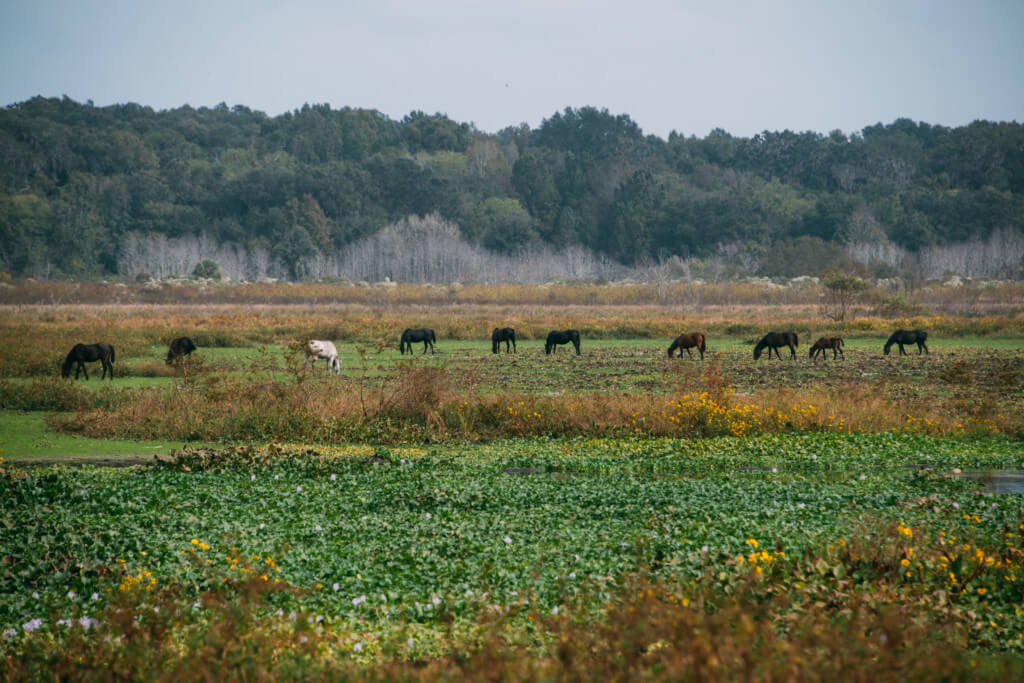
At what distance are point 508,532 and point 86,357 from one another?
22796 millimetres

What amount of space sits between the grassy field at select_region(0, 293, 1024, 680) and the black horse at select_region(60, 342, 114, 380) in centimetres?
482

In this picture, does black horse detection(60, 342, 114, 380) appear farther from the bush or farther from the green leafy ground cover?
the bush

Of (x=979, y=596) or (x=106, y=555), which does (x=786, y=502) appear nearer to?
(x=979, y=596)

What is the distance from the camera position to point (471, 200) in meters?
128

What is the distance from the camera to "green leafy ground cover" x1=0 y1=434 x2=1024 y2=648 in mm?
7734

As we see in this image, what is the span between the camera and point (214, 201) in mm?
121500

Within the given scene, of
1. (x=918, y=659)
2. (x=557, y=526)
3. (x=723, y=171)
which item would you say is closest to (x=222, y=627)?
(x=918, y=659)

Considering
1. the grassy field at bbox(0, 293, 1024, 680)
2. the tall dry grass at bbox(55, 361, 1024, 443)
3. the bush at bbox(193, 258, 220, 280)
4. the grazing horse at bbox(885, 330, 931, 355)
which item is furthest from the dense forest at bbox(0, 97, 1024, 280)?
the grassy field at bbox(0, 293, 1024, 680)

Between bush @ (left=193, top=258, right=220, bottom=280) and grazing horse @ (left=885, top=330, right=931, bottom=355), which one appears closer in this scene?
grazing horse @ (left=885, top=330, right=931, bottom=355)

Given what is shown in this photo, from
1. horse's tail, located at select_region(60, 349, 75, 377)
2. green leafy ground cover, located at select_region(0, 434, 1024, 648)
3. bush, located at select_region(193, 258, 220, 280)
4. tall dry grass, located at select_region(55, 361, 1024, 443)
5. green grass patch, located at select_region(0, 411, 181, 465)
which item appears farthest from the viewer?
bush, located at select_region(193, 258, 220, 280)

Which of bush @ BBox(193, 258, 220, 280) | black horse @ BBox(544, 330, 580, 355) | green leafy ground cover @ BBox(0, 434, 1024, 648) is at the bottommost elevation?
green leafy ground cover @ BBox(0, 434, 1024, 648)

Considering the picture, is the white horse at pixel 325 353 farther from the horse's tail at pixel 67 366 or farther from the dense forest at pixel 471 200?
the dense forest at pixel 471 200

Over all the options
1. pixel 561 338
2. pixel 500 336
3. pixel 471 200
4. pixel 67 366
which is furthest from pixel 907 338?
pixel 471 200

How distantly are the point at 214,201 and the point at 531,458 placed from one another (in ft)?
378
